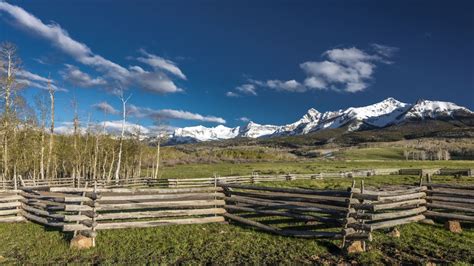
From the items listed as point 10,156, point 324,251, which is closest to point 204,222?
point 324,251

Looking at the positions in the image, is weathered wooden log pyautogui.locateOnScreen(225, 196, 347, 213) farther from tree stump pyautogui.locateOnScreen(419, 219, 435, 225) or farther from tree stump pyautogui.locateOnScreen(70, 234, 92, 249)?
tree stump pyautogui.locateOnScreen(70, 234, 92, 249)

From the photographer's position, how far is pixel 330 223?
12.8 meters

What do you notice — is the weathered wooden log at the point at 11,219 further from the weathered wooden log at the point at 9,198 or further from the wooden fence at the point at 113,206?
the weathered wooden log at the point at 9,198

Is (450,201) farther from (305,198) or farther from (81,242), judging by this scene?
(81,242)

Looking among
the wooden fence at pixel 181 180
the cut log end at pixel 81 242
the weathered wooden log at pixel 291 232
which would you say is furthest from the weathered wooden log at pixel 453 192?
the wooden fence at pixel 181 180

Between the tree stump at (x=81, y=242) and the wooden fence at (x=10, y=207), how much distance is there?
675 centimetres

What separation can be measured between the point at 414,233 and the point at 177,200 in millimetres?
9168

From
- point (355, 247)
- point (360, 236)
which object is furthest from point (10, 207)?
point (360, 236)

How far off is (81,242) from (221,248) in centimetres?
442

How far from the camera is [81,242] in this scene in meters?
11.9

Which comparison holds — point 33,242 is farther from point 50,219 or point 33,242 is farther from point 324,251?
point 324,251

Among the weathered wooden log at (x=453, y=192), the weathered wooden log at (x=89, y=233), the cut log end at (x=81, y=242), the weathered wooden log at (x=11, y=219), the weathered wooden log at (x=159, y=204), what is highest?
the weathered wooden log at (x=453, y=192)

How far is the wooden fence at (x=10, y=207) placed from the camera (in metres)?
16.8

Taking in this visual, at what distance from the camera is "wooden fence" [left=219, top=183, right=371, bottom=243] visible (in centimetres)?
1236
